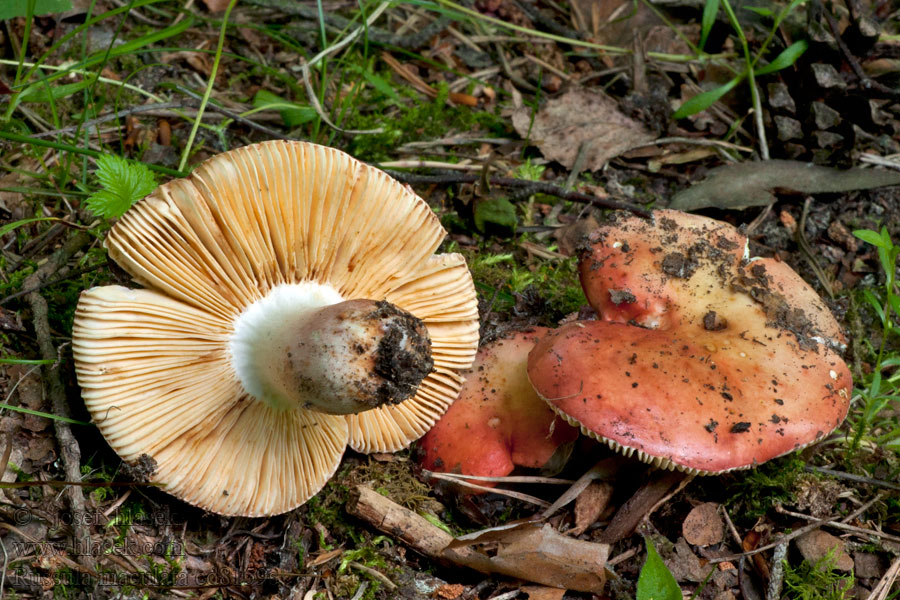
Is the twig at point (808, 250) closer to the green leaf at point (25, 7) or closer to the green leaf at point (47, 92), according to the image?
the green leaf at point (47, 92)

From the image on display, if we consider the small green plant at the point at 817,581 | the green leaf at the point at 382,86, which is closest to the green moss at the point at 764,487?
the small green plant at the point at 817,581

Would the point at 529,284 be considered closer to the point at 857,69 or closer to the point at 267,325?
the point at 267,325

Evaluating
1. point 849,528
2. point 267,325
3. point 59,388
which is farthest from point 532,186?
point 59,388

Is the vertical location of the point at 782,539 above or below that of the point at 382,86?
below

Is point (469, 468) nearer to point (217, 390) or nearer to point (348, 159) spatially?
point (217, 390)

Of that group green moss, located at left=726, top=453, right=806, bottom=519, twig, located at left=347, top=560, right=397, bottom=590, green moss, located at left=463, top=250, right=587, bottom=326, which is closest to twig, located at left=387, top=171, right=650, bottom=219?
green moss, located at left=463, top=250, right=587, bottom=326

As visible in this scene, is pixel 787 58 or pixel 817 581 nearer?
pixel 817 581

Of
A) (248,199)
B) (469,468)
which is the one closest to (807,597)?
(469,468)
